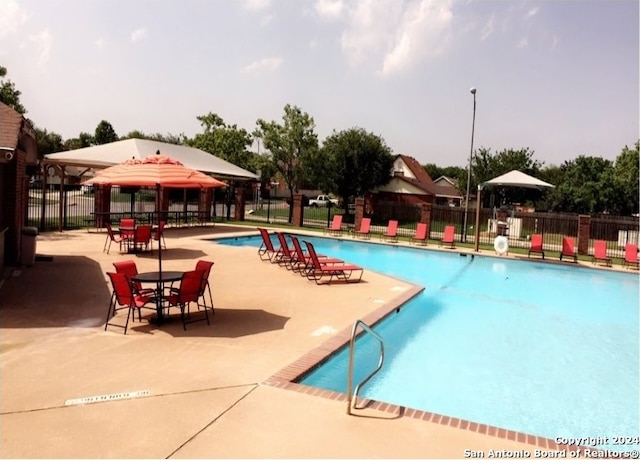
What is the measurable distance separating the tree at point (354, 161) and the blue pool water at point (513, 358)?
845 inches

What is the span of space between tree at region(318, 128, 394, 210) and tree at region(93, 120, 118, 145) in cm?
7274

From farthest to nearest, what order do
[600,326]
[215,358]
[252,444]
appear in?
1. [600,326]
2. [215,358]
3. [252,444]

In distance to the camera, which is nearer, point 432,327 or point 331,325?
point 331,325

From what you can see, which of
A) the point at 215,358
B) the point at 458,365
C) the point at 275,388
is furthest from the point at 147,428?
the point at 458,365

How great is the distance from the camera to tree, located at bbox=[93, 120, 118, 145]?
311 ft

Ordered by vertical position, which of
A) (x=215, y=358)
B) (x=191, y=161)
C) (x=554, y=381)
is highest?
(x=191, y=161)

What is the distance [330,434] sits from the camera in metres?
4.14

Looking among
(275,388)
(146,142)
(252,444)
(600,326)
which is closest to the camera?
(252,444)

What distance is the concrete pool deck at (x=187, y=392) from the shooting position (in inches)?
154

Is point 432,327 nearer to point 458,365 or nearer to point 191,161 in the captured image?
point 458,365

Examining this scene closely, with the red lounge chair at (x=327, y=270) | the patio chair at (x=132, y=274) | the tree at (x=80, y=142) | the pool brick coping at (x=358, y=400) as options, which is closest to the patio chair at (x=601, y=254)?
the red lounge chair at (x=327, y=270)

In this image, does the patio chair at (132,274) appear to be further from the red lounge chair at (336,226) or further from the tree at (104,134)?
the tree at (104,134)

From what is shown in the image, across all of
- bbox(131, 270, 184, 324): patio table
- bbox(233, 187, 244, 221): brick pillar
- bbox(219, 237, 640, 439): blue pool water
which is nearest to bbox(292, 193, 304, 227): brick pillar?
bbox(233, 187, 244, 221): brick pillar

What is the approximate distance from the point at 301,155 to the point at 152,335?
37.7 meters
